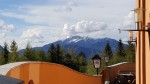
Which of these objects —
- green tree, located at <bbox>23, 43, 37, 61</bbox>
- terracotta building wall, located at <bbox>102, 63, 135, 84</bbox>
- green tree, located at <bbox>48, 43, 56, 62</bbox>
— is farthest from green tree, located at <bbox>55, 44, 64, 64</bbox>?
terracotta building wall, located at <bbox>102, 63, 135, 84</bbox>

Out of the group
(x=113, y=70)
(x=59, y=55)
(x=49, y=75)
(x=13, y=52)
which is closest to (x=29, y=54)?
(x=13, y=52)

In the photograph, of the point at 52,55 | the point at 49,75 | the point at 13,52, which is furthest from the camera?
the point at 52,55

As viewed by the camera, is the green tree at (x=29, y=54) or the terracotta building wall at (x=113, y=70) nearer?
the terracotta building wall at (x=113, y=70)

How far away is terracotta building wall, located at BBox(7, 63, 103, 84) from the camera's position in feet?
45.6

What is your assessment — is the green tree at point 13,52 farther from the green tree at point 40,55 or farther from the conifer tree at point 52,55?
the conifer tree at point 52,55

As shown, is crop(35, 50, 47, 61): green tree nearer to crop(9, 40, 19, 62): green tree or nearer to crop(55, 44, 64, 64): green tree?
crop(55, 44, 64, 64): green tree

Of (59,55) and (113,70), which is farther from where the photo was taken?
(59,55)

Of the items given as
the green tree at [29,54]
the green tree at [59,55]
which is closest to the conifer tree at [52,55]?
the green tree at [59,55]

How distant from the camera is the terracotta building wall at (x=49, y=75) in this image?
13.9 metres

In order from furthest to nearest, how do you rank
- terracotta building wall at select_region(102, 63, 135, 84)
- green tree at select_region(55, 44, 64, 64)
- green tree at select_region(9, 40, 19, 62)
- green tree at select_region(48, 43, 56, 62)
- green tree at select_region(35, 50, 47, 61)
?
green tree at select_region(48, 43, 56, 62) → green tree at select_region(55, 44, 64, 64) → green tree at select_region(35, 50, 47, 61) → green tree at select_region(9, 40, 19, 62) → terracotta building wall at select_region(102, 63, 135, 84)

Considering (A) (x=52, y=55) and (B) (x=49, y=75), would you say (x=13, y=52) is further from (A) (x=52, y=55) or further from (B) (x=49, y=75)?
(B) (x=49, y=75)

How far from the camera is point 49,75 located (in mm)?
15719

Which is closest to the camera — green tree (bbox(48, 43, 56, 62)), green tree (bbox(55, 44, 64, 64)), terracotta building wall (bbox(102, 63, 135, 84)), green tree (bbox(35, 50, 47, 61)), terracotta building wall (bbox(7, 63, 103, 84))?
terracotta building wall (bbox(7, 63, 103, 84))

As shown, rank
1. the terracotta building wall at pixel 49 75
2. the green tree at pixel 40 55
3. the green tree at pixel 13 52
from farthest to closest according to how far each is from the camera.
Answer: the green tree at pixel 40 55 < the green tree at pixel 13 52 < the terracotta building wall at pixel 49 75
